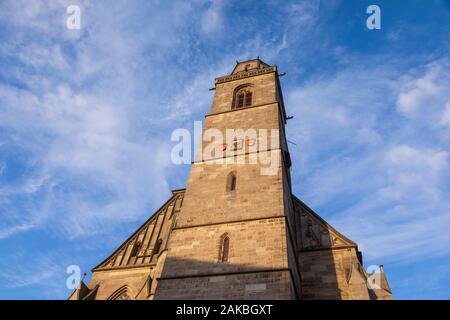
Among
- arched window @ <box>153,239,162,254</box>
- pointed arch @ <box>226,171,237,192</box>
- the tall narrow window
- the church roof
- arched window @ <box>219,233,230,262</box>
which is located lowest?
arched window @ <box>219,233,230,262</box>

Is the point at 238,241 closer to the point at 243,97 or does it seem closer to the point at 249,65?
the point at 243,97

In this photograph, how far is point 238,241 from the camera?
11227 mm

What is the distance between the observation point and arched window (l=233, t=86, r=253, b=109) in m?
19.0

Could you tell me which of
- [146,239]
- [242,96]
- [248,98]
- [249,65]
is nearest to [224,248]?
[146,239]

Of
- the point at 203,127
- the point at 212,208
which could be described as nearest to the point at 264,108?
the point at 203,127

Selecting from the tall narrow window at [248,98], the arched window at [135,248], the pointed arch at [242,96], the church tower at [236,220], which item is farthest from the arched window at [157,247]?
the tall narrow window at [248,98]

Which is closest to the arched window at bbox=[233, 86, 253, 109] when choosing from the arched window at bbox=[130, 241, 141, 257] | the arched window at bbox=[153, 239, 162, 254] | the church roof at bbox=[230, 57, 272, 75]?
the church roof at bbox=[230, 57, 272, 75]

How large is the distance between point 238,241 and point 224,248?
506 mm

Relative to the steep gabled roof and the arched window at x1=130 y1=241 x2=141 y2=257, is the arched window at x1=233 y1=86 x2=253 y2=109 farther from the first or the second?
the arched window at x1=130 y1=241 x2=141 y2=257

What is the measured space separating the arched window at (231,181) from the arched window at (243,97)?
5893 millimetres
